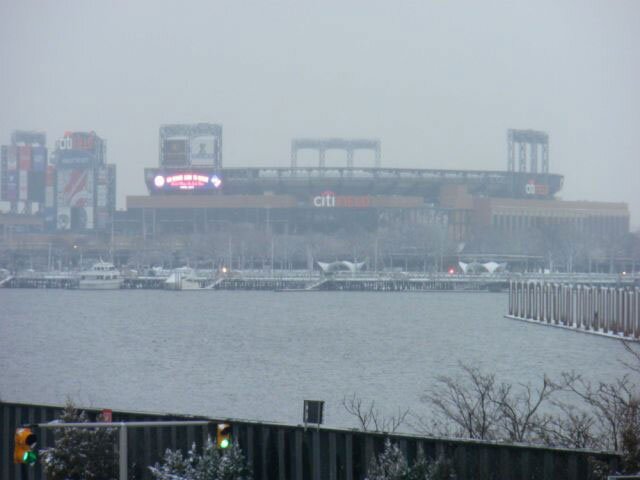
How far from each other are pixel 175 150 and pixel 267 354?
76.0m

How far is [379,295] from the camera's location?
64.4 metres

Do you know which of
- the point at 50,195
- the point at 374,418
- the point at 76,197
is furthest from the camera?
the point at 50,195

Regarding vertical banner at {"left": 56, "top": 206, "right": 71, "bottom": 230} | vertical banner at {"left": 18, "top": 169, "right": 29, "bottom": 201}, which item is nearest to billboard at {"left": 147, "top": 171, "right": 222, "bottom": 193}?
vertical banner at {"left": 56, "top": 206, "right": 71, "bottom": 230}

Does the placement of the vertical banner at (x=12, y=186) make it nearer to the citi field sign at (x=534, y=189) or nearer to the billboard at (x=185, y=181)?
the billboard at (x=185, y=181)

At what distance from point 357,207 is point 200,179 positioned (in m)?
13.0

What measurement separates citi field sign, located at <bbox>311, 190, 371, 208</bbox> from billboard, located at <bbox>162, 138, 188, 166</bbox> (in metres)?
16.0

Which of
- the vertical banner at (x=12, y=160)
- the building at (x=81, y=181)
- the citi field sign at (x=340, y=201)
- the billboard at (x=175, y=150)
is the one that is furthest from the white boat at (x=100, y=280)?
the vertical banner at (x=12, y=160)

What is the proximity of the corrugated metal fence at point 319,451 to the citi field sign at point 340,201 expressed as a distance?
264 feet

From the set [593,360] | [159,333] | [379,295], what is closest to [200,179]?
[379,295]

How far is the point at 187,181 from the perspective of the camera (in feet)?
311

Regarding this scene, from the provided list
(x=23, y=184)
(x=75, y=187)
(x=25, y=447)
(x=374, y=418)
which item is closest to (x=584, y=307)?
(x=374, y=418)

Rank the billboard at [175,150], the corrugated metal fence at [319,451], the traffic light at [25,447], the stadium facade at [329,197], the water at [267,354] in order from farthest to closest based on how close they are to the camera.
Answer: the billboard at [175,150] < the stadium facade at [329,197] < the water at [267,354] < the traffic light at [25,447] < the corrugated metal fence at [319,451]

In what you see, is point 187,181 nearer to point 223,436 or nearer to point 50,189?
point 50,189

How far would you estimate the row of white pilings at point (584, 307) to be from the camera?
31984 millimetres
